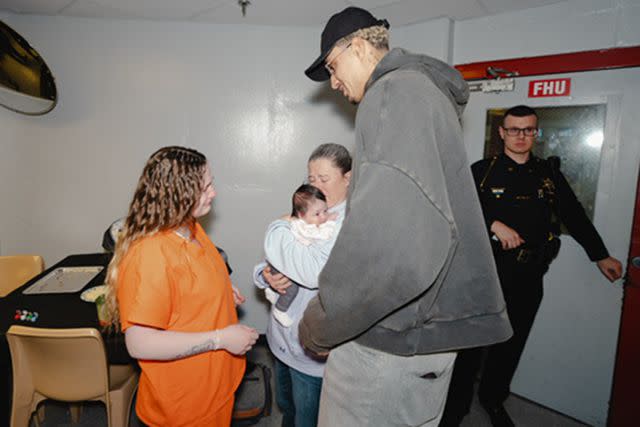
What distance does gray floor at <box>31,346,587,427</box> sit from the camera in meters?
2.48

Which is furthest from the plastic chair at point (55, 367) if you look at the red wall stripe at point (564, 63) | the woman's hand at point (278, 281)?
the red wall stripe at point (564, 63)

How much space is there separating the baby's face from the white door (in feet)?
6.55

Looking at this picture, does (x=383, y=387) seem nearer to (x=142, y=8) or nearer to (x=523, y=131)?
(x=523, y=131)

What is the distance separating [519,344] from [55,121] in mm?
4123

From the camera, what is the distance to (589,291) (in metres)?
2.54

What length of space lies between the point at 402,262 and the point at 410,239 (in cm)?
5

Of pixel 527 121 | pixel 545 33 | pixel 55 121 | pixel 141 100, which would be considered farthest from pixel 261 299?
pixel 545 33

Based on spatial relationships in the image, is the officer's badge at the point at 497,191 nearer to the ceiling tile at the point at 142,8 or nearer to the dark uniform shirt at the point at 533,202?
the dark uniform shirt at the point at 533,202

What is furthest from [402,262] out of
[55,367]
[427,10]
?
[427,10]

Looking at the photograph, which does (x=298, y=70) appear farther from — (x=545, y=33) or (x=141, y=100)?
(x=545, y=33)

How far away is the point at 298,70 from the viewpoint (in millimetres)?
3354

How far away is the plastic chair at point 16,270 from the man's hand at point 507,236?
332cm

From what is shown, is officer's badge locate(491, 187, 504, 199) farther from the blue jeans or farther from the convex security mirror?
the convex security mirror

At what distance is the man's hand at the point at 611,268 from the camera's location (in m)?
2.38
